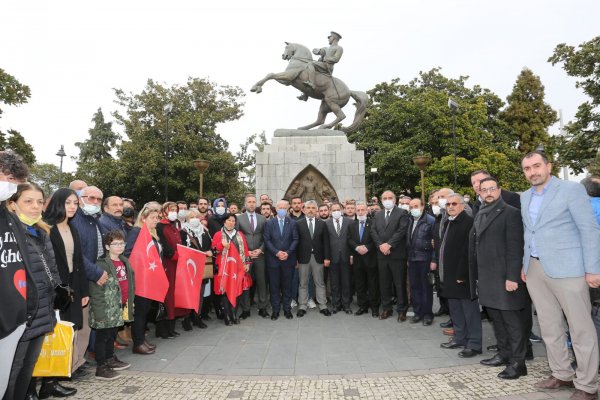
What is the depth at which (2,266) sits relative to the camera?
257 cm

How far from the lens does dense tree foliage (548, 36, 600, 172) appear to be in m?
15.3

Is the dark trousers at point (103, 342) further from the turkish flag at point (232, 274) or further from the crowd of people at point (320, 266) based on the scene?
the turkish flag at point (232, 274)

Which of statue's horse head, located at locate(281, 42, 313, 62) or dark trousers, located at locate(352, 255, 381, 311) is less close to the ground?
statue's horse head, located at locate(281, 42, 313, 62)

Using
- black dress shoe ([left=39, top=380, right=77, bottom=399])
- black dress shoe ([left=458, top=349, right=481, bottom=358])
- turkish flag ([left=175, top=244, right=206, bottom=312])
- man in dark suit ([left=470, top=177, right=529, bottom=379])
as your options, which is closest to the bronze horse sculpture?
turkish flag ([left=175, top=244, right=206, bottom=312])

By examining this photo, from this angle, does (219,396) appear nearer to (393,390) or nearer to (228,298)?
(393,390)

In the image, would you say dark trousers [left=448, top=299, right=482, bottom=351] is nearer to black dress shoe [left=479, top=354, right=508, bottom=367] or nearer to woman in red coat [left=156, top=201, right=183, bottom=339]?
black dress shoe [left=479, top=354, right=508, bottom=367]

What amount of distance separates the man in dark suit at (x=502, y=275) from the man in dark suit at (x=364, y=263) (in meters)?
2.54

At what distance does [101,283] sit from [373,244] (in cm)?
448

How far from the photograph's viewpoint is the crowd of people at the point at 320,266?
315 centimetres

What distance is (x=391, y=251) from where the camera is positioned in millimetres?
6699

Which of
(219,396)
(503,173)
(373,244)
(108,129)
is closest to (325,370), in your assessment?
(219,396)

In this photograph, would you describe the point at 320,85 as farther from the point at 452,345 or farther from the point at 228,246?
the point at 452,345

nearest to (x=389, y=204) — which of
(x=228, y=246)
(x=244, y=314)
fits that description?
(x=228, y=246)

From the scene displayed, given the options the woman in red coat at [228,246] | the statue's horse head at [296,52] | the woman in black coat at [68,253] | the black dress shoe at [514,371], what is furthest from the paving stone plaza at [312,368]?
the statue's horse head at [296,52]
